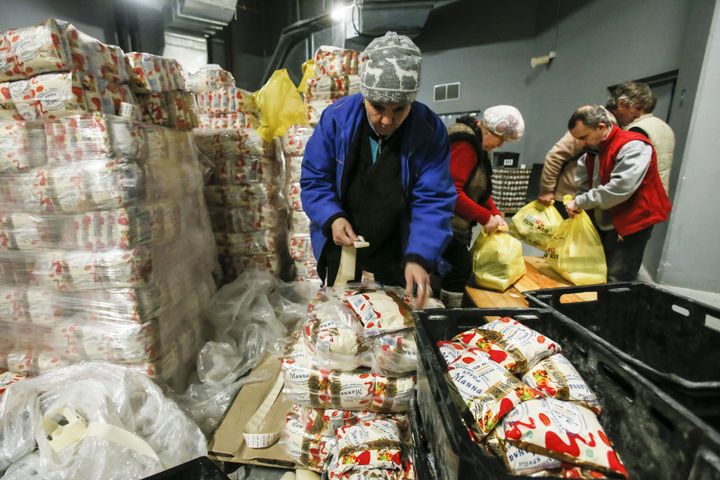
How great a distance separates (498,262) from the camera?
2123mm

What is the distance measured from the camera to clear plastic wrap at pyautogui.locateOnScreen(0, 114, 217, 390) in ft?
4.49

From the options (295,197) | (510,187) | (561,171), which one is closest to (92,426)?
(295,197)

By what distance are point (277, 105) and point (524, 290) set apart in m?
2.25

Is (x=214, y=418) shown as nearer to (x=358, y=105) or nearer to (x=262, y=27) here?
(x=358, y=105)

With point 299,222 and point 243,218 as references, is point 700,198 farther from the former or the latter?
point 243,218

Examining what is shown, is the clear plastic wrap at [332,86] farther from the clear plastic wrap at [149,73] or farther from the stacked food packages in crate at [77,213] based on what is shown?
the stacked food packages in crate at [77,213]

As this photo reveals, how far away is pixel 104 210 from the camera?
1402 mm

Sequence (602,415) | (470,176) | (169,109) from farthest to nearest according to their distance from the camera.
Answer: (470,176) → (169,109) → (602,415)

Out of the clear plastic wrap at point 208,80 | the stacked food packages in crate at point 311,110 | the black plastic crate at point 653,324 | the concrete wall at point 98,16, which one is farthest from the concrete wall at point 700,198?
the concrete wall at point 98,16

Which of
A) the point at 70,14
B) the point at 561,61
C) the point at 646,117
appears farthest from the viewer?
the point at 561,61

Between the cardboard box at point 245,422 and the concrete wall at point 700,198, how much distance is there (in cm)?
332

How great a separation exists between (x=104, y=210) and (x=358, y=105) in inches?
42.6

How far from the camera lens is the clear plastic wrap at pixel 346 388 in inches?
43.8

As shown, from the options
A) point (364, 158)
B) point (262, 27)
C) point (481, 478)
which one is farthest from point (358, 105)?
point (262, 27)
